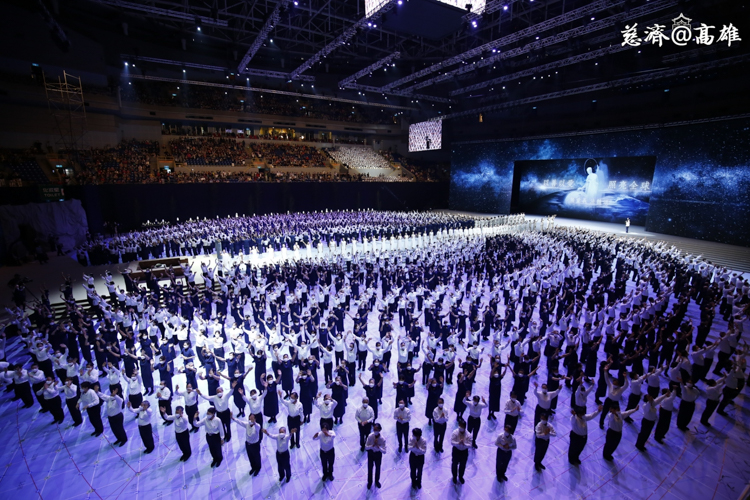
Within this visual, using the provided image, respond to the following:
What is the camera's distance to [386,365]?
836 centimetres

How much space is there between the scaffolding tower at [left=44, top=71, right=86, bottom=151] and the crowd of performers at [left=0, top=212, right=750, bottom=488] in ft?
55.1

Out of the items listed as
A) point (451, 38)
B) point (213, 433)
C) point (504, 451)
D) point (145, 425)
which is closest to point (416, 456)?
point (504, 451)

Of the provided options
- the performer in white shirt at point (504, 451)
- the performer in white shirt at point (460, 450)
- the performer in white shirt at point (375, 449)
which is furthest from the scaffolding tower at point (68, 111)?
the performer in white shirt at point (504, 451)

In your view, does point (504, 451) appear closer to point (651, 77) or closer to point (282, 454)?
point (282, 454)

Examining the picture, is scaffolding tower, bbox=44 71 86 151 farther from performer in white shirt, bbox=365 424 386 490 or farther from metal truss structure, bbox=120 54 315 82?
performer in white shirt, bbox=365 424 386 490

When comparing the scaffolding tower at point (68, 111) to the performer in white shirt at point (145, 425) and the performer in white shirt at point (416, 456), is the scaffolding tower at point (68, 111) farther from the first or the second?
the performer in white shirt at point (416, 456)

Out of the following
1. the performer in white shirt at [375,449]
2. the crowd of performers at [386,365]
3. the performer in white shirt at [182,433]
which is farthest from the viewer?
the crowd of performers at [386,365]

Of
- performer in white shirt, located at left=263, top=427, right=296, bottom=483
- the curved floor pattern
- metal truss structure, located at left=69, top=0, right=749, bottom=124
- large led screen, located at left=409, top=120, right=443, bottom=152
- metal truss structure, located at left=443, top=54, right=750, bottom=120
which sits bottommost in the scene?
the curved floor pattern

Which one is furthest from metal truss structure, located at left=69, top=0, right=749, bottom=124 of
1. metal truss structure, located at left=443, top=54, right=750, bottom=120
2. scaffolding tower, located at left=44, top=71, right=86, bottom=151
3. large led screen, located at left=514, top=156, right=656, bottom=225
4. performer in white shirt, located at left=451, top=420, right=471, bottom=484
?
performer in white shirt, located at left=451, top=420, right=471, bottom=484

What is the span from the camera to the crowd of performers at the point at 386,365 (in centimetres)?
580

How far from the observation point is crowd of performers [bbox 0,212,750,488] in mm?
5797

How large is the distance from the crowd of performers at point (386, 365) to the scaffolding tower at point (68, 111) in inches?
662

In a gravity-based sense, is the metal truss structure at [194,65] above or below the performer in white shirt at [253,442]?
above

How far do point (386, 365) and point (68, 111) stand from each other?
27.4 m
